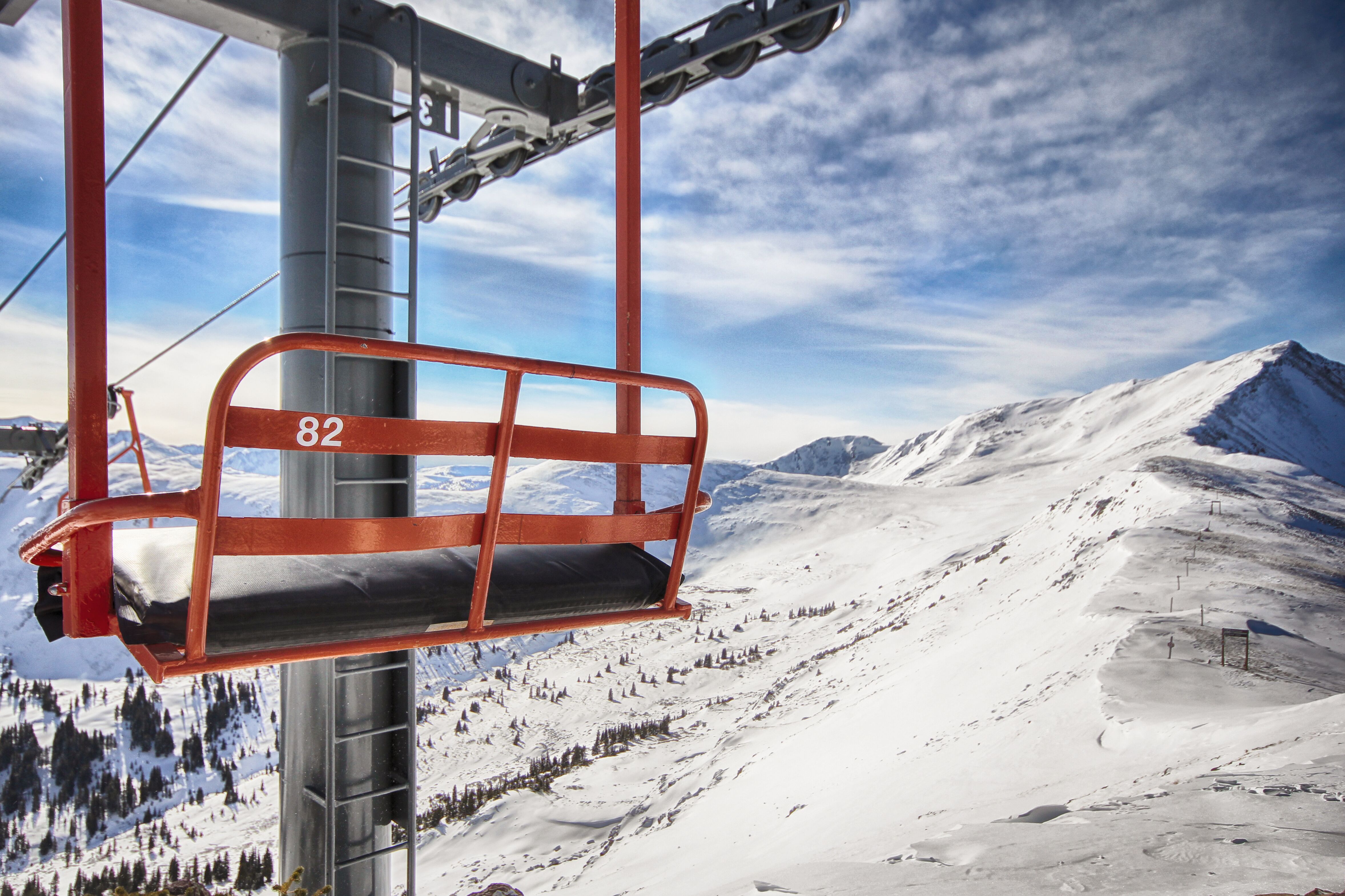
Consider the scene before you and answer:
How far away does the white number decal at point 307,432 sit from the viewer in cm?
183

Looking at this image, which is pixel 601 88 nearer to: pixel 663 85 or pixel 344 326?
pixel 663 85

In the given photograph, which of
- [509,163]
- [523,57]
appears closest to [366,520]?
[523,57]

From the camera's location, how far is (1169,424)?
98.6 m

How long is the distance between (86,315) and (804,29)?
16.6 feet

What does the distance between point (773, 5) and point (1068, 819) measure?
6450mm

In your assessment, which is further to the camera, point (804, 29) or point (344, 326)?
point (804, 29)

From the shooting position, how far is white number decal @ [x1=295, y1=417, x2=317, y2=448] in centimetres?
183

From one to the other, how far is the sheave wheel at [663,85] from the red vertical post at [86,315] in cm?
453

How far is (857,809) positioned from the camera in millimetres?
10234

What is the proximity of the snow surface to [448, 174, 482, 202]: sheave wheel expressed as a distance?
3466 millimetres

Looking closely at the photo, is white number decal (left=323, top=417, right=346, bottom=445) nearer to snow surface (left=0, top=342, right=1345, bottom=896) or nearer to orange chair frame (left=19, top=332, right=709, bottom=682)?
orange chair frame (left=19, top=332, right=709, bottom=682)

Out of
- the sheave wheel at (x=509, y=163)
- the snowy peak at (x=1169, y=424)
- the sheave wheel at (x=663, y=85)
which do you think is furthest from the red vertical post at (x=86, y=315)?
the snowy peak at (x=1169, y=424)

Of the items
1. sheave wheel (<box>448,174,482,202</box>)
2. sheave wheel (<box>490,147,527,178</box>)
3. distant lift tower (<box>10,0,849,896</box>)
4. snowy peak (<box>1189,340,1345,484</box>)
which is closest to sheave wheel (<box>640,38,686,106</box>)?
sheave wheel (<box>490,147,527,178</box>)

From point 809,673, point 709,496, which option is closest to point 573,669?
point 809,673
